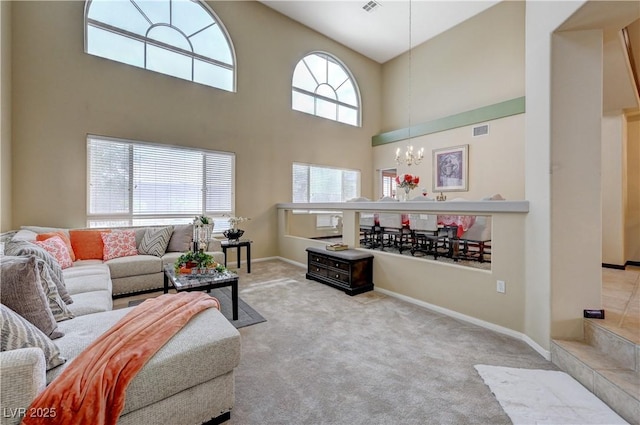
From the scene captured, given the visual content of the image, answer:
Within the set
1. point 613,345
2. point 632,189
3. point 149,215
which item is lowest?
point 613,345

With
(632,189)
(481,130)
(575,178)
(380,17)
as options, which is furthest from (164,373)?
(380,17)

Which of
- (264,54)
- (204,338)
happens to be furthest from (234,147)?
(204,338)

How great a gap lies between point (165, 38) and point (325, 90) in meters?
3.60

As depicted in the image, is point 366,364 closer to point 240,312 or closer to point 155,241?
point 240,312

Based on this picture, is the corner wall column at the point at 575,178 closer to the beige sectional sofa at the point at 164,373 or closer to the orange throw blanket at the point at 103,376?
the beige sectional sofa at the point at 164,373

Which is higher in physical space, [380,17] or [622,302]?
[380,17]

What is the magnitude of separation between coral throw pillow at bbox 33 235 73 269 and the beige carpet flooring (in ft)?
7.17

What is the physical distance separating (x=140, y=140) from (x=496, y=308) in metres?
5.47

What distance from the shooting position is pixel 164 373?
4.45ft

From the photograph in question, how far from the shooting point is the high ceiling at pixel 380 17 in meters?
5.85

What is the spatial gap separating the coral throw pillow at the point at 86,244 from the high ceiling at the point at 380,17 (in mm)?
5439

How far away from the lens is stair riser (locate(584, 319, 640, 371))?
181 cm

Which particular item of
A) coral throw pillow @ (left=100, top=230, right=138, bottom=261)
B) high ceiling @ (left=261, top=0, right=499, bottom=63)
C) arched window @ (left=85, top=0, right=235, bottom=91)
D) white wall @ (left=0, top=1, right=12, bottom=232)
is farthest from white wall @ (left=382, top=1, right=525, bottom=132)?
white wall @ (left=0, top=1, right=12, bottom=232)

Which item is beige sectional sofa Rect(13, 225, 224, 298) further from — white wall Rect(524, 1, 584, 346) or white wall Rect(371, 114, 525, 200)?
white wall Rect(371, 114, 525, 200)
